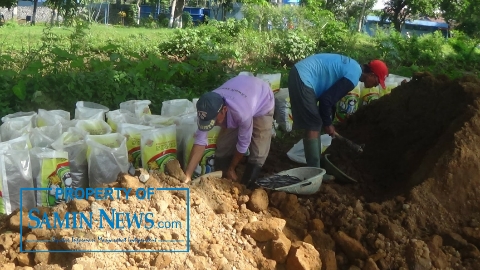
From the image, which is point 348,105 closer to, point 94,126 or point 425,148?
point 425,148

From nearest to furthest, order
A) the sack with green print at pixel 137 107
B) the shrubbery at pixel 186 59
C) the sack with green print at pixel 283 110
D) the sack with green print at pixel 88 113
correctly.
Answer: the sack with green print at pixel 88 113, the sack with green print at pixel 137 107, the shrubbery at pixel 186 59, the sack with green print at pixel 283 110

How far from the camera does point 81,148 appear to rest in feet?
11.5

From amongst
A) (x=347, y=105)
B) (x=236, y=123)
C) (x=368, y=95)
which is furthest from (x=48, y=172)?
(x=368, y=95)

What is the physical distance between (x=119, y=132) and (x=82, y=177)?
445 millimetres

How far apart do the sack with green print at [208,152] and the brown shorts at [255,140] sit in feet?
0.12

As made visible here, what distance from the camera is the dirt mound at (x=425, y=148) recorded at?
3.47 metres

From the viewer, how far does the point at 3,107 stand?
185 inches

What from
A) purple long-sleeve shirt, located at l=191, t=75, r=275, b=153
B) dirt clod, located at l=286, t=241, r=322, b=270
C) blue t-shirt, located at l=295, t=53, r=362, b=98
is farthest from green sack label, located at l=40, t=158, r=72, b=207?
blue t-shirt, located at l=295, t=53, r=362, b=98

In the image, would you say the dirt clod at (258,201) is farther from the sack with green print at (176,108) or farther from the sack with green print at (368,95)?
the sack with green print at (368,95)

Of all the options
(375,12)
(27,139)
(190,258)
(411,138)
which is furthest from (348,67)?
(375,12)

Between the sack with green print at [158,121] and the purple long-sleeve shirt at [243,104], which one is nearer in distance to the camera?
the purple long-sleeve shirt at [243,104]

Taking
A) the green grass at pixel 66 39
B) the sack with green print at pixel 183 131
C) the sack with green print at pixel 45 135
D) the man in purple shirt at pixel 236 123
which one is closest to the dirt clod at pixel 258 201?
the man in purple shirt at pixel 236 123

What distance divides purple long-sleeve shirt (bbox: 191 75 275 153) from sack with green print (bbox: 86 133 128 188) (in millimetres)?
576

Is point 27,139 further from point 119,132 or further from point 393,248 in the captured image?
point 393,248
